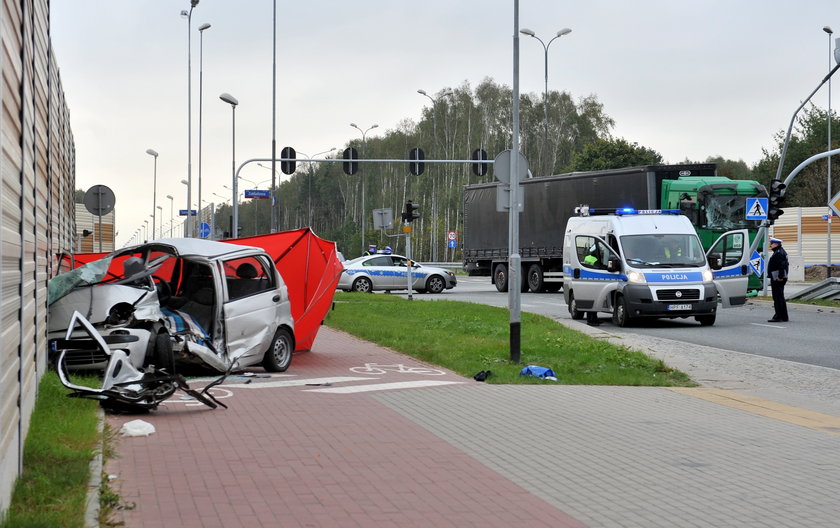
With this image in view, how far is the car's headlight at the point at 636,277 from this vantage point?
925 inches

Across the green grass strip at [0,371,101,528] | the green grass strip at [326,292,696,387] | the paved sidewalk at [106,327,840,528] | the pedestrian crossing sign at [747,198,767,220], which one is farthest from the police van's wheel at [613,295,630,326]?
the green grass strip at [0,371,101,528]

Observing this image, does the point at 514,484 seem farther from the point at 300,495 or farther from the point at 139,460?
the point at 139,460

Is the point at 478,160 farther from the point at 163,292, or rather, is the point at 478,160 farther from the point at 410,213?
the point at 163,292

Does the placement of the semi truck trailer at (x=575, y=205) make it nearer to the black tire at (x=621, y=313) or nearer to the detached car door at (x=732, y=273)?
the black tire at (x=621, y=313)

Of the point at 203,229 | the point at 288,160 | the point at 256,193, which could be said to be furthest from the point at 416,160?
the point at 203,229

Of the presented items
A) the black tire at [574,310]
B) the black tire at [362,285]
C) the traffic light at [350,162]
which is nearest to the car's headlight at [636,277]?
the black tire at [574,310]

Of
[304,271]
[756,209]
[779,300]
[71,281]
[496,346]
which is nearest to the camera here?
[71,281]

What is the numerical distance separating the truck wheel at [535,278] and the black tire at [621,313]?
1667cm

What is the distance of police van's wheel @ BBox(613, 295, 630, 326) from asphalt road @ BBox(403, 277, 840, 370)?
0.66ft

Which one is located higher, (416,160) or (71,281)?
(416,160)

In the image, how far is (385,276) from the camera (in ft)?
137

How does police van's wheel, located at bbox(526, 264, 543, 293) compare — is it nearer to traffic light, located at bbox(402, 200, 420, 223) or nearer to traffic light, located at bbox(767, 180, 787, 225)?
traffic light, located at bbox(402, 200, 420, 223)

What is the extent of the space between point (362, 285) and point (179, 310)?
27739mm

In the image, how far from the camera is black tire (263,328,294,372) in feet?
47.2
